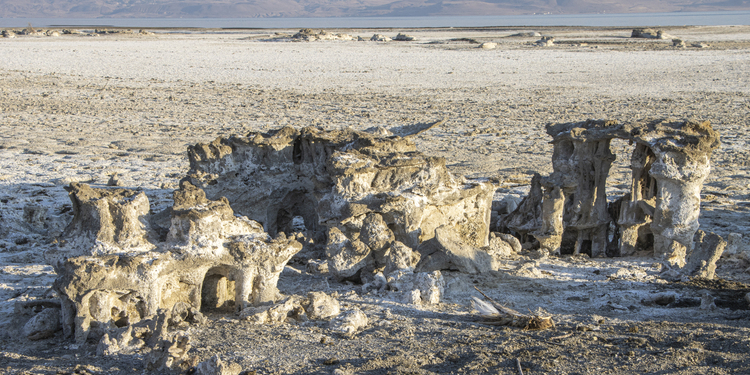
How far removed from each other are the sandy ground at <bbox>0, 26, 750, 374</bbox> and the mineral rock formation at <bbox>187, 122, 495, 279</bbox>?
50 cm

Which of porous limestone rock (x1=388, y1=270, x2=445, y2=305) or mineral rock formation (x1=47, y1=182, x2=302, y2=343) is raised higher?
mineral rock formation (x1=47, y1=182, x2=302, y2=343)

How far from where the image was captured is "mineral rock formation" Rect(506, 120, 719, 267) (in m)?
6.81

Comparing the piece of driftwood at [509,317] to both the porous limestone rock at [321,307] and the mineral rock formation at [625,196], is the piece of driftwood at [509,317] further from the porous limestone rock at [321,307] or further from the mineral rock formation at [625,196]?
the mineral rock formation at [625,196]

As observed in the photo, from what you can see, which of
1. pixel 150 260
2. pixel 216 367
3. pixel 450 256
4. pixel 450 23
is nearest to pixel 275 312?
pixel 150 260

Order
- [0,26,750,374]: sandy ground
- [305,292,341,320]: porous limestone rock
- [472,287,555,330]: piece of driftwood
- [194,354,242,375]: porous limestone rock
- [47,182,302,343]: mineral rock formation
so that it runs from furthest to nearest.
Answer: [305,292,341,320]: porous limestone rock → [472,287,555,330]: piece of driftwood → [47,182,302,343]: mineral rock formation → [0,26,750,374]: sandy ground → [194,354,242,375]: porous limestone rock

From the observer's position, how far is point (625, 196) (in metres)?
7.60

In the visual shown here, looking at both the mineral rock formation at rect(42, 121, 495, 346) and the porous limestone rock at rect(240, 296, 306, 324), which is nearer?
the mineral rock formation at rect(42, 121, 495, 346)

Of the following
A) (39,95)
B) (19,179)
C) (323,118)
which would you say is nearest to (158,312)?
(19,179)

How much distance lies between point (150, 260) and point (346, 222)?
193 cm

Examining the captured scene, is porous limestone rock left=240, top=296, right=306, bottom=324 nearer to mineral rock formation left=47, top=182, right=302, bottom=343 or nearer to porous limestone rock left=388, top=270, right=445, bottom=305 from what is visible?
mineral rock formation left=47, top=182, right=302, bottom=343

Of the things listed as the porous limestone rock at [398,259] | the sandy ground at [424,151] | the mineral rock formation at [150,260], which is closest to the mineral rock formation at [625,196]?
the sandy ground at [424,151]

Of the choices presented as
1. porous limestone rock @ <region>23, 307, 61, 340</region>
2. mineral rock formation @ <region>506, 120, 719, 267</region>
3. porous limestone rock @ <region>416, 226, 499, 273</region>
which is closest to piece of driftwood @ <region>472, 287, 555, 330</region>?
porous limestone rock @ <region>416, 226, 499, 273</region>

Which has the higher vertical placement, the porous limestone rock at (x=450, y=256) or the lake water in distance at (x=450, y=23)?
the lake water in distance at (x=450, y=23)

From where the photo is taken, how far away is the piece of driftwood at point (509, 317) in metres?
4.96
